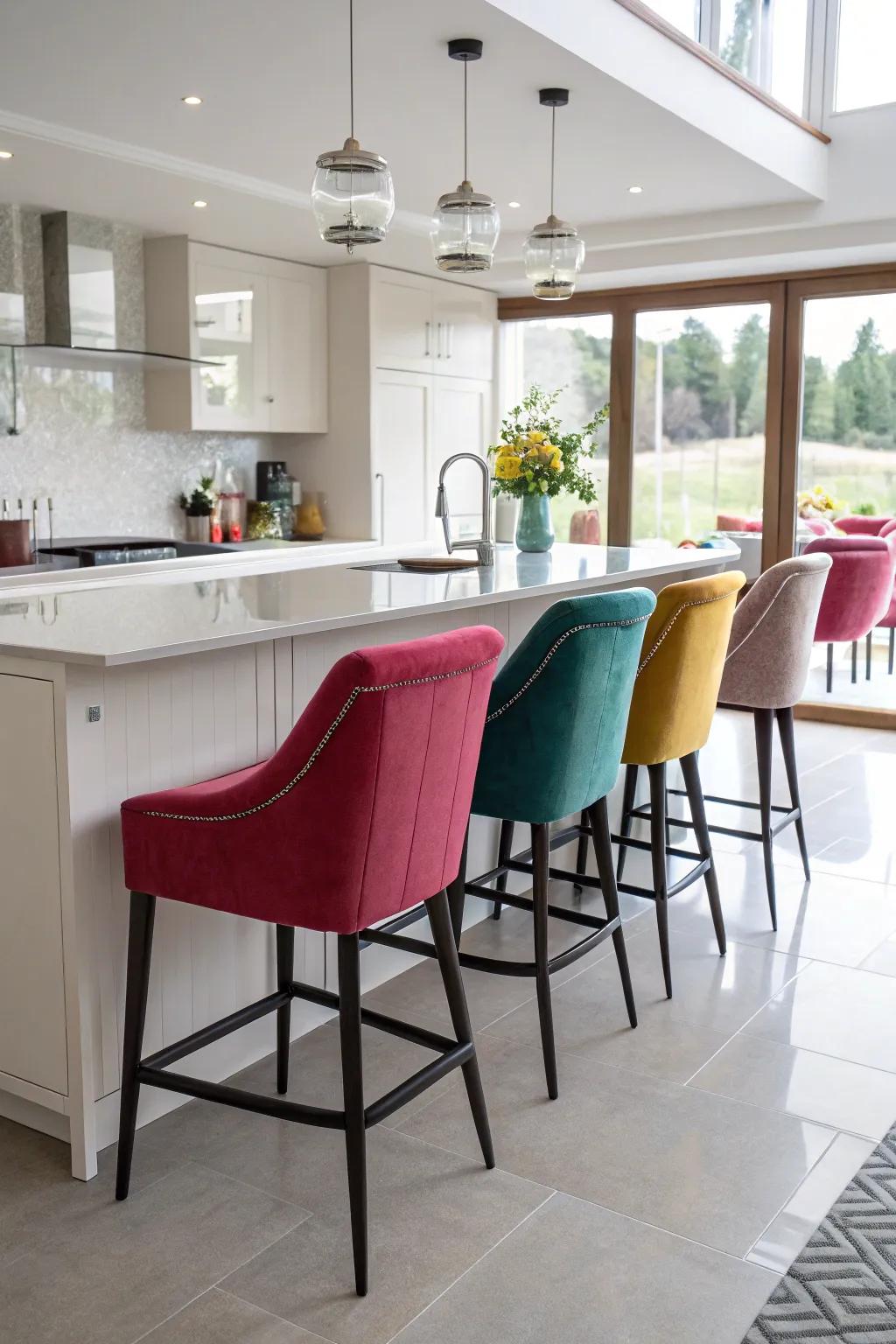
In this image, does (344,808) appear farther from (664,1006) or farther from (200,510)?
(200,510)

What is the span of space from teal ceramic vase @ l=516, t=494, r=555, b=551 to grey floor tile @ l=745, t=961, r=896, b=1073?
1.60m

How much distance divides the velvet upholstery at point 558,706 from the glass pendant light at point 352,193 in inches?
44.5

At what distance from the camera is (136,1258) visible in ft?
6.35

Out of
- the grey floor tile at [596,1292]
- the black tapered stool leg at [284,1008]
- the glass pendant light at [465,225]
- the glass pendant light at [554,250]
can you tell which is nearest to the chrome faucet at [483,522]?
the glass pendant light at [465,225]

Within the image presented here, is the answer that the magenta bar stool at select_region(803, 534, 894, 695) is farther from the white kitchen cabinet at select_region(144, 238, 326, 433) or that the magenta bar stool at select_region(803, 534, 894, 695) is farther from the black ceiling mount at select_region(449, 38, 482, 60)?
the black ceiling mount at select_region(449, 38, 482, 60)

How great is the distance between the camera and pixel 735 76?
440 cm

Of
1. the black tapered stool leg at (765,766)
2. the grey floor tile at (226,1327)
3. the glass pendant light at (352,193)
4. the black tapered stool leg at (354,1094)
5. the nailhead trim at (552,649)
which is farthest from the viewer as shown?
the black tapered stool leg at (765,766)

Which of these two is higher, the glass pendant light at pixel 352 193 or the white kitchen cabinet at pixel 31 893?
the glass pendant light at pixel 352 193

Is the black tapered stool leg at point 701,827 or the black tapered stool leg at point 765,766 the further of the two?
the black tapered stool leg at point 765,766

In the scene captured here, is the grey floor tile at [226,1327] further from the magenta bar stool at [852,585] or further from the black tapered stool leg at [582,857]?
the magenta bar stool at [852,585]

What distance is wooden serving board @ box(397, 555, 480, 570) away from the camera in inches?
134

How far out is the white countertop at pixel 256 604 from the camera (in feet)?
6.77

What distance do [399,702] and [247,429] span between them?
4453mm

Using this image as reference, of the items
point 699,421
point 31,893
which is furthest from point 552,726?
point 699,421
